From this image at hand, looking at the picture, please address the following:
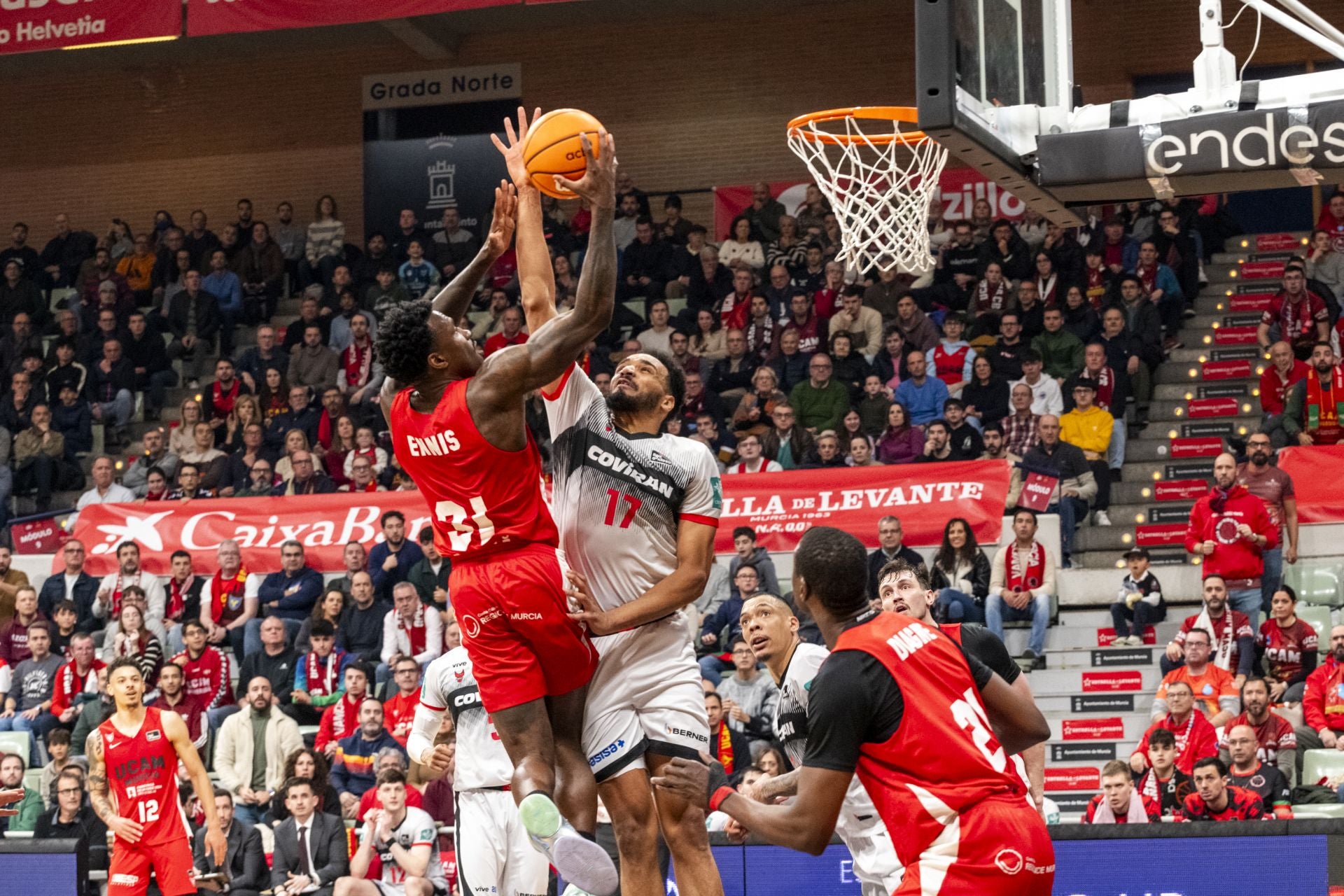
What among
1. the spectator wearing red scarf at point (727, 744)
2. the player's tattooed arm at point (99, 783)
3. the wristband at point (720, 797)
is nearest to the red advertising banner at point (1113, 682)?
the spectator wearing red scarf at point (727, 744)

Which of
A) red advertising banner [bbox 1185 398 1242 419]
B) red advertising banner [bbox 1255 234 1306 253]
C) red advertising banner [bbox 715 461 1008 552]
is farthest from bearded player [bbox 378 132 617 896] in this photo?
red advertising banner [bbox 1255 234 1306 253]

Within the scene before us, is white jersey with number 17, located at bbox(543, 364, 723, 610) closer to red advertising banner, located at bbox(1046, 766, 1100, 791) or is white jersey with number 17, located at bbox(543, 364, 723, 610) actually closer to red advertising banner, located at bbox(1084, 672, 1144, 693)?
red advertising banner, located at bbox(1046, 766, 1100, 791)

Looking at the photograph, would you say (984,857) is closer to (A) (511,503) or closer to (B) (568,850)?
(B) (568,850)

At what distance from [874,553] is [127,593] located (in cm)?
735

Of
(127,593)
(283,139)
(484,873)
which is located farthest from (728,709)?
(283,139)

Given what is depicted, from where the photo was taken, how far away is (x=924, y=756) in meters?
5.06

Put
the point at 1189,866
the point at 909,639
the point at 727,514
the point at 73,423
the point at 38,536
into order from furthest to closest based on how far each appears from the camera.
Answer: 1. the point at 73,423
2. the point at 38,536
3. the point at 727,514
4. the point at 1189,866
5. the point at 909,639

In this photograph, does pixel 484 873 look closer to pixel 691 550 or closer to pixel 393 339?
pixel 691 550

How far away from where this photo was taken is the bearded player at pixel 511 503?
6.11 m

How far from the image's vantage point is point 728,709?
1370 cm

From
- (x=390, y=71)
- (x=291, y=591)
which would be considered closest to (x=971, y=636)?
(x=291, y=591)

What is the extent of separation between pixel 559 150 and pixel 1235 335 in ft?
47.6

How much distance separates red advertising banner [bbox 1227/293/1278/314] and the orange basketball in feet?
48.1

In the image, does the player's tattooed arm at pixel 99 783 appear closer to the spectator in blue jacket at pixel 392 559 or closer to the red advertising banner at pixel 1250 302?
the spectator in blue jacket at pixel 392 559
